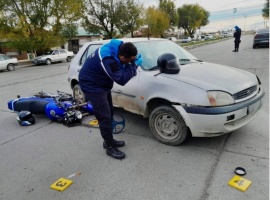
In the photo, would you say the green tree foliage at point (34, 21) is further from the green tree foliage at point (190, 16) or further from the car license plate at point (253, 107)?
the green tree foliage at point (190, 16)

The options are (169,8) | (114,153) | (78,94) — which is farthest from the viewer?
(169,8)

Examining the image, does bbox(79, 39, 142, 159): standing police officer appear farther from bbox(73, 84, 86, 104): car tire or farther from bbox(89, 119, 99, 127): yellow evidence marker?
bbox(73, 84, 86, 104): car tire

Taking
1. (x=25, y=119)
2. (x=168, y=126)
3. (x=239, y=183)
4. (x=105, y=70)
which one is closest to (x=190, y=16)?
(x=25, y=119)

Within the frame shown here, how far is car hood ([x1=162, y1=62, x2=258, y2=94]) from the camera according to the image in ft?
10.5

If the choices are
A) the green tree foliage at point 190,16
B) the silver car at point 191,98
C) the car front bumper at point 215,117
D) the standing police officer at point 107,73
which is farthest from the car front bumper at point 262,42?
the green tree foliage at point 190,16

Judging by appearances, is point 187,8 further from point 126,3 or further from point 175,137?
point 175,137

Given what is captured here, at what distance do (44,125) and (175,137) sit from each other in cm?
272

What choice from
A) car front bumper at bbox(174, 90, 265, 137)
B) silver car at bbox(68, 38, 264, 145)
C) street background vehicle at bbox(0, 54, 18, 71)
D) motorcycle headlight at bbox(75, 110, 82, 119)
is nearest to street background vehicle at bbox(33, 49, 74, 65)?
street background vehicle at bbox(0, 54, 18, 71)

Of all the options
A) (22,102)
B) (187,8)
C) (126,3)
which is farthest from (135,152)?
(187,8)

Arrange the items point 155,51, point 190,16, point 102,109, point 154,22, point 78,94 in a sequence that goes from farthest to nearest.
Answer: point 190,16 → point 154,22 → point 78,94 → point 155,51 → point 102,109

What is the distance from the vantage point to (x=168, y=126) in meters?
3.58

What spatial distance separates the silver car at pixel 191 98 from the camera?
310cm

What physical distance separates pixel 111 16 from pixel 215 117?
3412cm

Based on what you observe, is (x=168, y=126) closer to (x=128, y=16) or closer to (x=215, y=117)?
(x=215, y=117)
